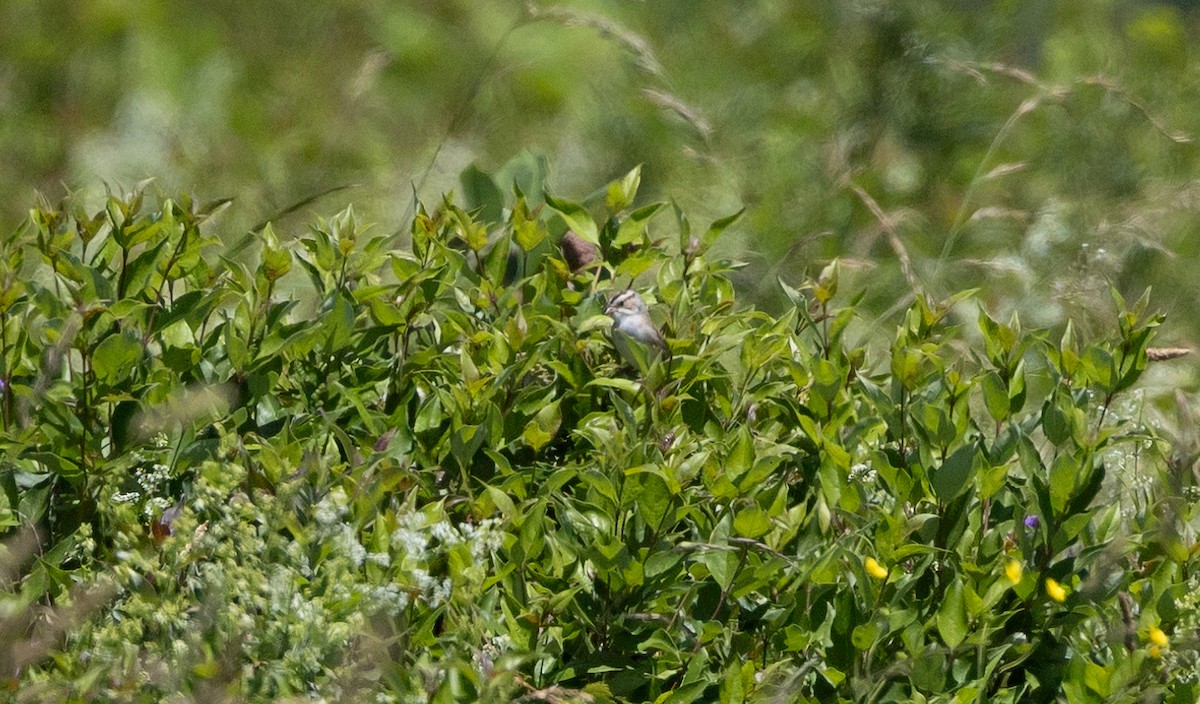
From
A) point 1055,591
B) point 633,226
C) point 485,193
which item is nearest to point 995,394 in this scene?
point 1055,591

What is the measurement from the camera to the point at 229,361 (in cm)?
198

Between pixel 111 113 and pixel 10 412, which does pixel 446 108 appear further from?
pixel 10 412

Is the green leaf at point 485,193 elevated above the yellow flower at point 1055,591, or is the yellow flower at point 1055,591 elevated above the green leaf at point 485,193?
the green leaf at point 485,193

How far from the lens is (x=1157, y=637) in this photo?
180 cm

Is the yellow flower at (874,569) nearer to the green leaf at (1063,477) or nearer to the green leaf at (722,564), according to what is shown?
the green leaf at (722,564)

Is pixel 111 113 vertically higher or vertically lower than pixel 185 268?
lower

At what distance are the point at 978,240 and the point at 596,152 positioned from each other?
1.32 m

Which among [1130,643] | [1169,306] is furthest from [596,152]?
[1130,643]

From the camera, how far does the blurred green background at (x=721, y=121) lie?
14.5 feet

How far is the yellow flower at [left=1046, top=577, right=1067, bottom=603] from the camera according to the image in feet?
5.85

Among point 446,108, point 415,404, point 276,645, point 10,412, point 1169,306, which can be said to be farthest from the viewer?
point 446,108

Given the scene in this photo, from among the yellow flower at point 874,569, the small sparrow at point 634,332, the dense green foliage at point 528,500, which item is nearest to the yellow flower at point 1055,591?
the dense green foliage at point 528,500

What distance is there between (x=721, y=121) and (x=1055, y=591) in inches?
128

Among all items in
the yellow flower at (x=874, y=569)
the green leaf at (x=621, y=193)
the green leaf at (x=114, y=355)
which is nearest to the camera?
the yellow flower at (x=874, y=569)
